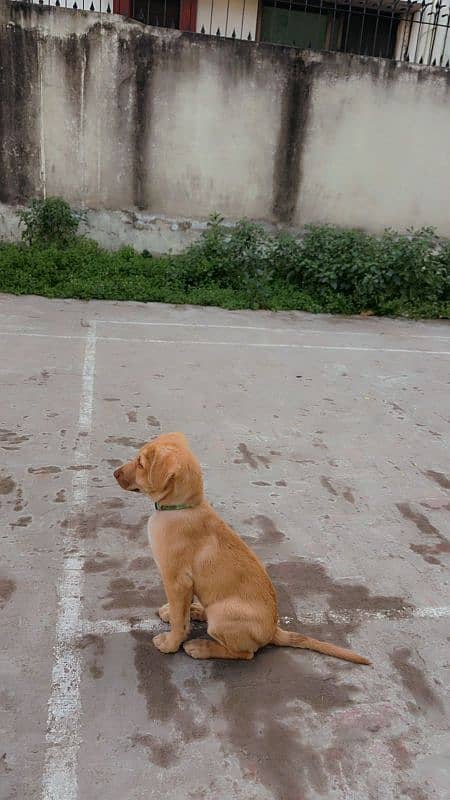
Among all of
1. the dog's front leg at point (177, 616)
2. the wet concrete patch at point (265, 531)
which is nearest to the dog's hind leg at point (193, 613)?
the dog's front leg at point (177, 616)

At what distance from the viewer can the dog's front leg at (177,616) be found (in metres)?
2.41

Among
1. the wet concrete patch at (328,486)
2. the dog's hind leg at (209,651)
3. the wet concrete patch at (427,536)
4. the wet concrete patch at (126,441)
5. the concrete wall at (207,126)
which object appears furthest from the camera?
the concrete wall at (207,126)

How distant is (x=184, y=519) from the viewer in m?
2.43

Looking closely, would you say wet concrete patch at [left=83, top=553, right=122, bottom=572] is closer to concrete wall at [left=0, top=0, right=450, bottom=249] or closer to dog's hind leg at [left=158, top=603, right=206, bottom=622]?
dog's hind leg at [left=158, top=603, right=206, bottom=622]

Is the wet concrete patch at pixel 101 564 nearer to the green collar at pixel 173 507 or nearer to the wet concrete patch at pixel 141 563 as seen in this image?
the wet concrete patch at pixel 141 563

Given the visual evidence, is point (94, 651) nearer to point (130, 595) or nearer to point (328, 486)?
point (130, 595)

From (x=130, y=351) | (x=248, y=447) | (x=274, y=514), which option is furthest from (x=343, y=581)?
(x=130, y=351)

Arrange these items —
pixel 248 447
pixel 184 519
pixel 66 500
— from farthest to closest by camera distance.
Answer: pixel 248 447 → pixel 66 500 → pixel 184 519

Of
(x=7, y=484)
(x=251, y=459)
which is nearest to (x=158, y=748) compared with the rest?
(x=7, y=484)

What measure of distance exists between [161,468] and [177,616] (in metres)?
0.66

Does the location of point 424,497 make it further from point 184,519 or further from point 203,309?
point 203,309

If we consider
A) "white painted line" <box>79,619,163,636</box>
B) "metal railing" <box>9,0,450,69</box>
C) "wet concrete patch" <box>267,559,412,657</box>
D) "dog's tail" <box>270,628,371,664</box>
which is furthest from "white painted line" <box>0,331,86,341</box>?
"metal railing" <box>9,0,450,69</box>

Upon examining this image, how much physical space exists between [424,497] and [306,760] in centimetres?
224

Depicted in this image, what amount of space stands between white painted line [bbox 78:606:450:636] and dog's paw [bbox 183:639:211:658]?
0.20 meters
